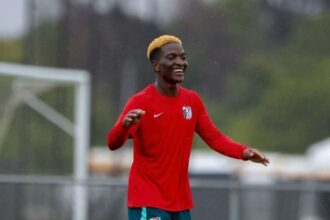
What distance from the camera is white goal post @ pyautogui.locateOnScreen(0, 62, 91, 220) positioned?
55.7 feet

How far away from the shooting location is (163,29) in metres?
17.7

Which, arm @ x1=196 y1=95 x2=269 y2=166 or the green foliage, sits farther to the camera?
the green foliage

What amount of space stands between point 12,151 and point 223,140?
8339 mm

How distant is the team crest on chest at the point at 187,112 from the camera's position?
30.9 feet

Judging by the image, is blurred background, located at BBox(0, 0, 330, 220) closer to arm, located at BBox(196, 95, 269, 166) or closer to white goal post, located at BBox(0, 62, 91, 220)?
white goal post, located at BBox(0, 62, 91, 220)

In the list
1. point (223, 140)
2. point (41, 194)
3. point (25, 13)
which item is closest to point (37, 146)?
point (25, 13)

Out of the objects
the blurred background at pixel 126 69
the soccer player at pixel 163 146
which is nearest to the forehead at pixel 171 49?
the soccer player at pixel 163 146

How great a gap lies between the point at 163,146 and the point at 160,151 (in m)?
0.04

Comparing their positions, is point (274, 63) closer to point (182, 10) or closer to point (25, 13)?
→ point (182, 10)

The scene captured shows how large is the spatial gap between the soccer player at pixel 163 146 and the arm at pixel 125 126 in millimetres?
19

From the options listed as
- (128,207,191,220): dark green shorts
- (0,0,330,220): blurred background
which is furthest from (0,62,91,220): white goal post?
(128,207,191,220): dark green shorts

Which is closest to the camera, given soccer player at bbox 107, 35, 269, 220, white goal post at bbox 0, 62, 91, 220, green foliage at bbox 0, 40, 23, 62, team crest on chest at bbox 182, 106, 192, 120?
soccer player at bbox 107, 35, 269, 220

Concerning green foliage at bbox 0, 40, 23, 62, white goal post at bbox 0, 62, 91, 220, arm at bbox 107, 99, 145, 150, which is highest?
green foliage at bbox 0, 40, 23, 62

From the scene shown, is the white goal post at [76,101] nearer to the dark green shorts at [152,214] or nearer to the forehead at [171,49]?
the dark green shorts at [152,214]
